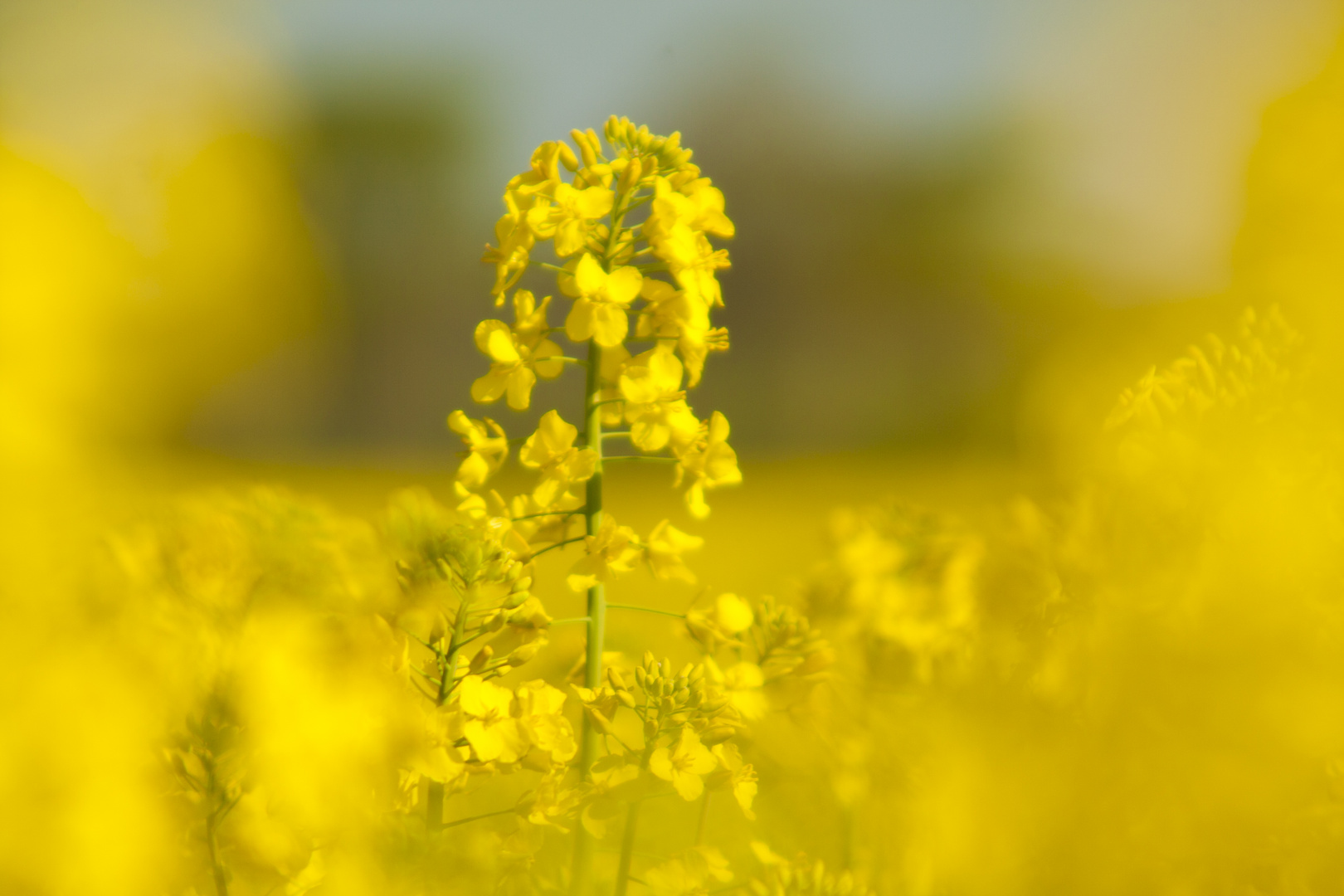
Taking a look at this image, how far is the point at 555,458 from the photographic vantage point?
49 centimetres

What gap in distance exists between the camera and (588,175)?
0.53 metres

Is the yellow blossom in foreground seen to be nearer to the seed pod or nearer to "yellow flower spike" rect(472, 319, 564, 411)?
the seed pod

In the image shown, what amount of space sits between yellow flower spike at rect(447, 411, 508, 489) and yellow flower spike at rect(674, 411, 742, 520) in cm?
10

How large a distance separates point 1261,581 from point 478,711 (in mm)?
359

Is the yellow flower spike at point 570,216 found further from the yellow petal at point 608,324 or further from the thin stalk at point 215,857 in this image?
the thin stalk at point 215,857

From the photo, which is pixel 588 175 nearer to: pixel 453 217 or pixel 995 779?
pixel 995 779

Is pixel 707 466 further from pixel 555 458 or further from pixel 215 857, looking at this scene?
pixel 215 857

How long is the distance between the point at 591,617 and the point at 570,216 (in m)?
0.21

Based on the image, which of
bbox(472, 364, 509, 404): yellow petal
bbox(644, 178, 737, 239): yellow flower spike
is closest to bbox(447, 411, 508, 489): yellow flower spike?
bbox(472, 364, 509, 404): yellow petal

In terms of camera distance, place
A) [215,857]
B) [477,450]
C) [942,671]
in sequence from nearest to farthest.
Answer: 1. [215,857]
2. [477,450]
3. [942,671]

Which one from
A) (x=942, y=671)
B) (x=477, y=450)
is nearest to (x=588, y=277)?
(x=477, y=450)

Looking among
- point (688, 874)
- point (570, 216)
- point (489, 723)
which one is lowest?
point (688, 874)

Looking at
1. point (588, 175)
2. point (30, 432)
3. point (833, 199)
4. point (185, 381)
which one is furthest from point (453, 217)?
point (588, 175)

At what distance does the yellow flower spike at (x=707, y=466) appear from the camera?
1.73 feet
